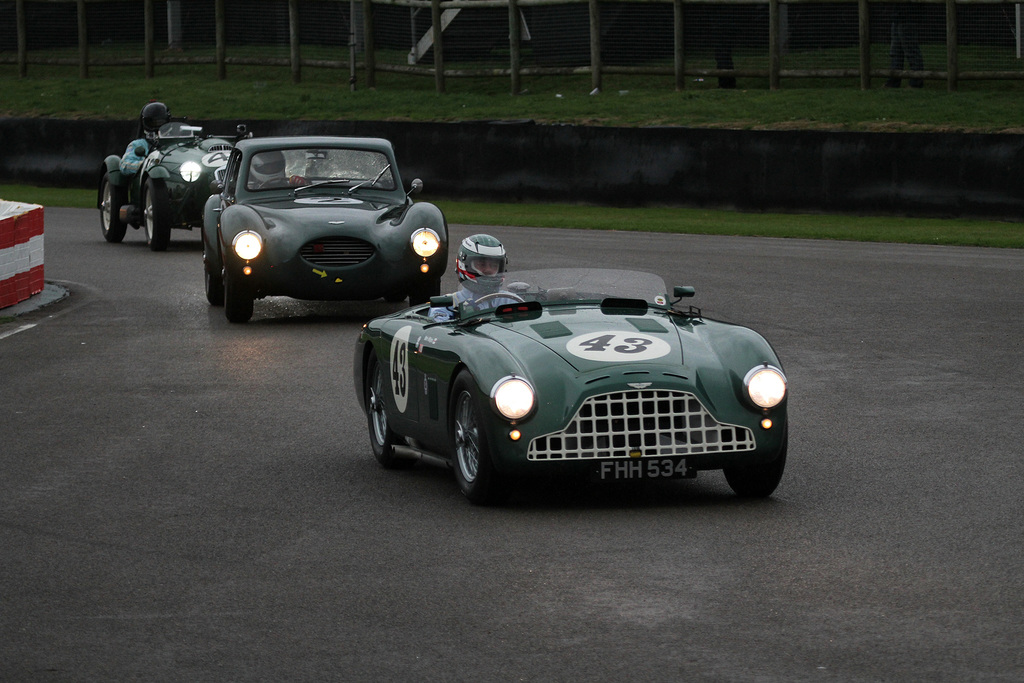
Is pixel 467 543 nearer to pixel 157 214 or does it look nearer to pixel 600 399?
pixel 600 399

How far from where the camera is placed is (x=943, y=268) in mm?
17797

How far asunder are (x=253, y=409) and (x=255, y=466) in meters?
1.85

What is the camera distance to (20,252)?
51.6 ft

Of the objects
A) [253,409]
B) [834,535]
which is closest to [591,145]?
[253,409]

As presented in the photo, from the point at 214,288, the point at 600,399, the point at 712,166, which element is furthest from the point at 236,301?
the point at 712,166

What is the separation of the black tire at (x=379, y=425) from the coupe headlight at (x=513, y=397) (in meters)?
1.37

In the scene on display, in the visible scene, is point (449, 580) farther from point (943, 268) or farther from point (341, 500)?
point (943, 268)

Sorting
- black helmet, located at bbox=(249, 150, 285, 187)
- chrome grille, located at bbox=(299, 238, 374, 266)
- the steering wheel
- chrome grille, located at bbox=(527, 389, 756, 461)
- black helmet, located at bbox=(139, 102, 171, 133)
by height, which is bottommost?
chrome grille, located at bbox=(527, 389, 756, 461)

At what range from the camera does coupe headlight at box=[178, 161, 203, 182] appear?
20594 millimetres

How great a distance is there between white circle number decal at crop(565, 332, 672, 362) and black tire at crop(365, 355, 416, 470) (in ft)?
4.62

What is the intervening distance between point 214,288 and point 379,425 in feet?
24.0

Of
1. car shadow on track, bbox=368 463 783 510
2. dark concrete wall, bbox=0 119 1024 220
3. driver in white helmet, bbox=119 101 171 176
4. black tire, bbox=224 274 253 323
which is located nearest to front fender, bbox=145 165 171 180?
driver in white helmet, bbox=119 101 171 176

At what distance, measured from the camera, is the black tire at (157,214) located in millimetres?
20656

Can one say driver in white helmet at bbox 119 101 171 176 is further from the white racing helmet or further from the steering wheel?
the steering wheel
